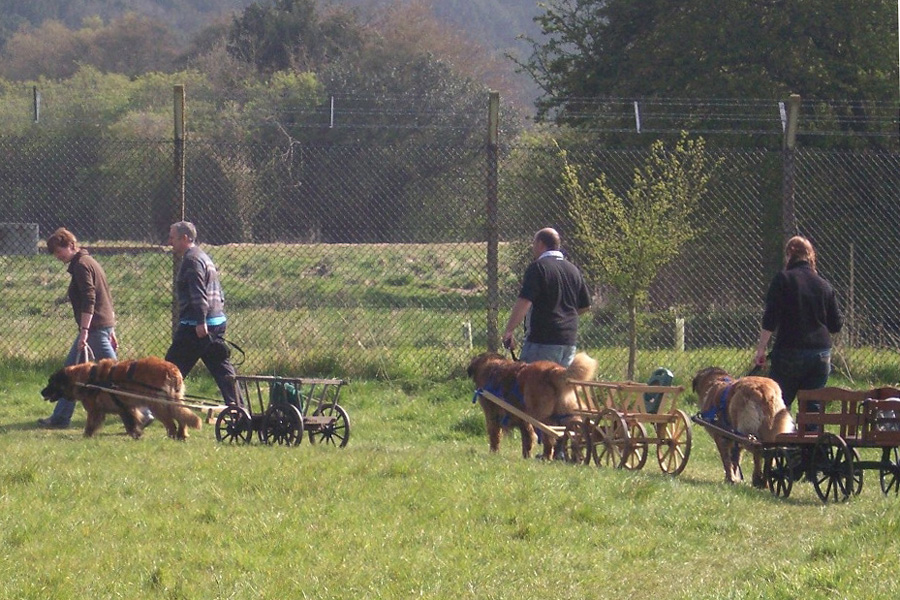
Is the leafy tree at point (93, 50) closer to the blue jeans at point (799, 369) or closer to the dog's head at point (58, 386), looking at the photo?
the dog's head at point (58, 386)

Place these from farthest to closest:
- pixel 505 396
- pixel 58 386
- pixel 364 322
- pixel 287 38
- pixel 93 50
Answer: pixel 93 50, pixel 287 38, pixel 364 322, pixel 58 386, pixel 505 396

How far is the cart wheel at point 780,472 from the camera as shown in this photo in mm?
7609

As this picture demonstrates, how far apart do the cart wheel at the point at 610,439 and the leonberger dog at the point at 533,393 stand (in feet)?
0.74

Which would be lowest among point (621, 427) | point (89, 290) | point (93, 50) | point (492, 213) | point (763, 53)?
point (621, 427)

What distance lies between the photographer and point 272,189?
47.6 ft

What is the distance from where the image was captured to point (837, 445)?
7422 mm

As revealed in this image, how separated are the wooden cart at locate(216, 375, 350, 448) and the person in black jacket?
11.0 feet

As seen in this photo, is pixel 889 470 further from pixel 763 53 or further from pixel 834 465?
pixel 763 53

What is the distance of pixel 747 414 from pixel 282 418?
352 cm

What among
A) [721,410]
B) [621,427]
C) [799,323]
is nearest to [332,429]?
[621,427]

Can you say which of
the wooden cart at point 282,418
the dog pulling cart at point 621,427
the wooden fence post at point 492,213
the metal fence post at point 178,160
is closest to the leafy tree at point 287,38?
the metal fence post at point 178,160

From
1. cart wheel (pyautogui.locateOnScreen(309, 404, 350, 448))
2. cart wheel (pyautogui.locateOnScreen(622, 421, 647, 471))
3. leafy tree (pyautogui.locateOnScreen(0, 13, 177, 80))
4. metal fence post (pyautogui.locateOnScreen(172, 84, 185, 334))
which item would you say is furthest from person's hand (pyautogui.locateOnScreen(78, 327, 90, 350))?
leafy tree (pyautogui.locateOnScreen(0, 13, 177, 80))

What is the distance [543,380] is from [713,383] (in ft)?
4.13

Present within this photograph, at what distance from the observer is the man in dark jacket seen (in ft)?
32.3
